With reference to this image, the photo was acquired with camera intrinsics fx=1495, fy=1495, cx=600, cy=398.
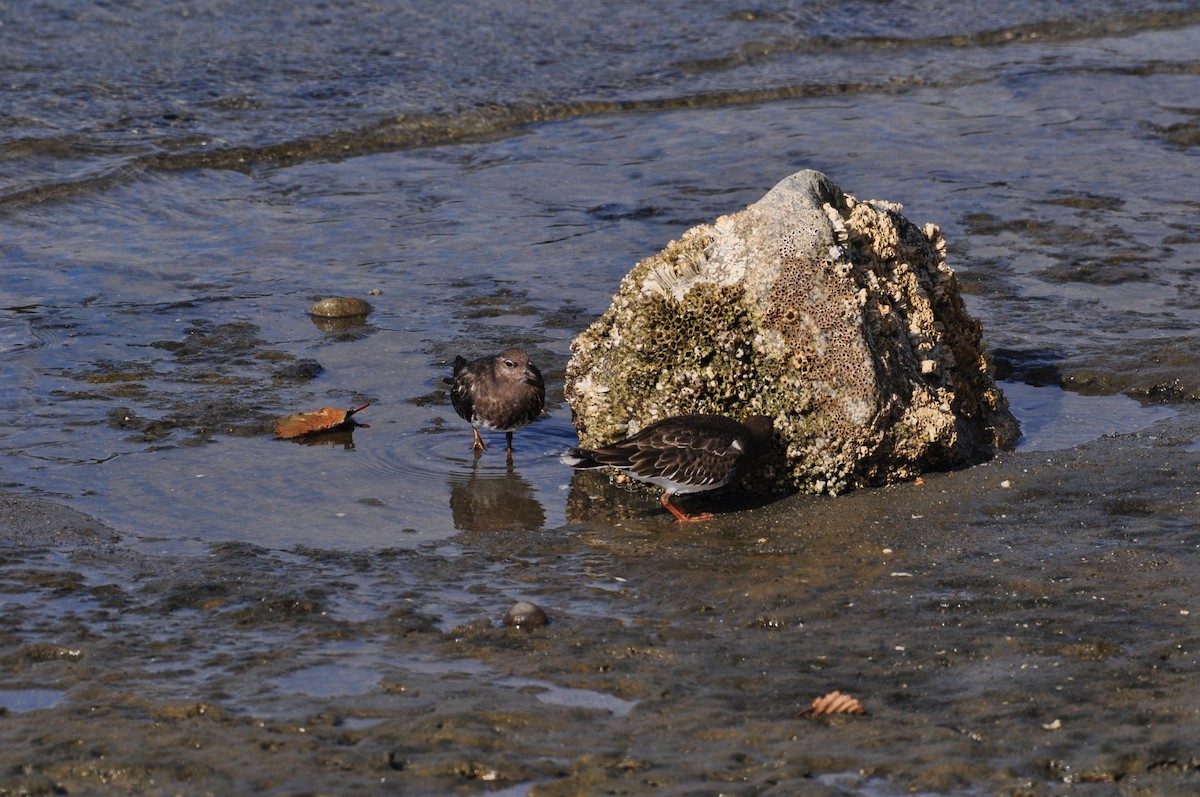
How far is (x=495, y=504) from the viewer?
8352 mm

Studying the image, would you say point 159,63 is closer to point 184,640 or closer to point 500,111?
point 500,111

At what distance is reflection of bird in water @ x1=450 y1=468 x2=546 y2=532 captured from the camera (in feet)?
26.3

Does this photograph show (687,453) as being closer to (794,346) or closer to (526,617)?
(794,346)

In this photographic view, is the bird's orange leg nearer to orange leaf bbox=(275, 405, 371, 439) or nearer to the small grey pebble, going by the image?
the small grey pebble

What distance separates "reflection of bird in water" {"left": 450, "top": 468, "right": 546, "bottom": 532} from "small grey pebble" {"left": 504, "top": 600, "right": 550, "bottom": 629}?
1.52m

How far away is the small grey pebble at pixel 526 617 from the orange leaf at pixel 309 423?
3.06 m

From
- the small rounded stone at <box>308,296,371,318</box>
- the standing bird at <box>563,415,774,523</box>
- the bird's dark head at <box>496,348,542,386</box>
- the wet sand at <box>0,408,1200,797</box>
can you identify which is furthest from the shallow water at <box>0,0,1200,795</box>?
the bird's dark head at <box>496,348,542,386</box>

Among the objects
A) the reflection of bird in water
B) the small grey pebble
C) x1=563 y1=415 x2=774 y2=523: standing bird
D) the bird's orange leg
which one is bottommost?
the reflection of bird in water

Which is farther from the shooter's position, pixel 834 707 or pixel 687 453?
pixel 687 453

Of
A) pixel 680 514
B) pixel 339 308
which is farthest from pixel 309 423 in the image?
pixel 680 514

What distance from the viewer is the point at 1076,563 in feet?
22.4

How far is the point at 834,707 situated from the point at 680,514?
260 centimetres

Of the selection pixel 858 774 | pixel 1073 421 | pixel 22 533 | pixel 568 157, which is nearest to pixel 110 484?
pixel 22 533

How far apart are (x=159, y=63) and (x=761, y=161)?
775cm
